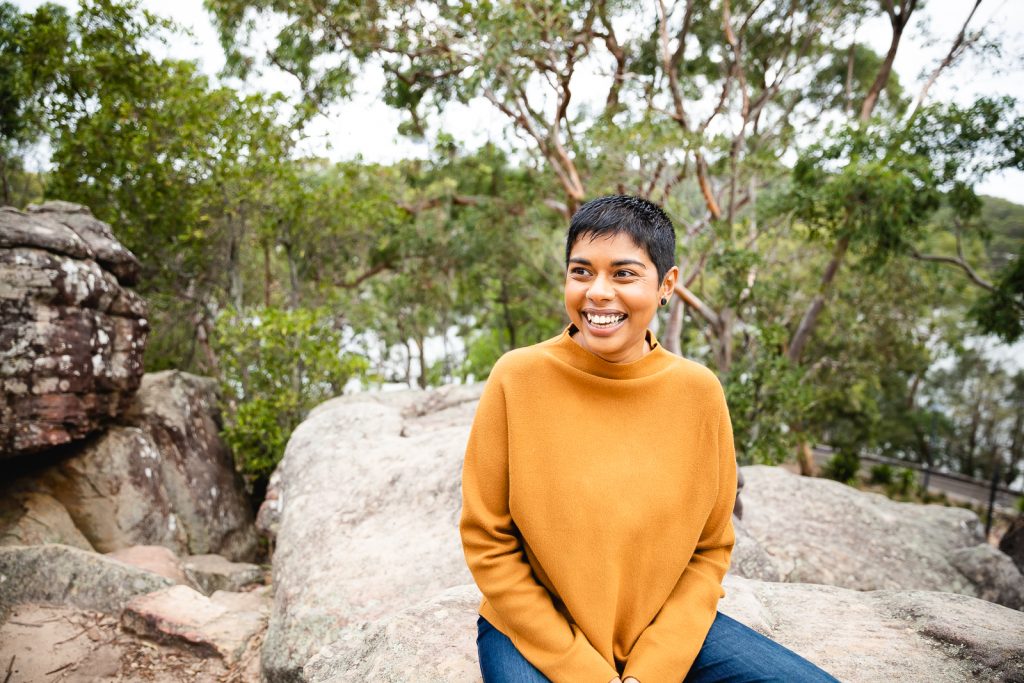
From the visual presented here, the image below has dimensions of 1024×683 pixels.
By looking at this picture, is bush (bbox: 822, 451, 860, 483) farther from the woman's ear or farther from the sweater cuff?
the sweater cuff

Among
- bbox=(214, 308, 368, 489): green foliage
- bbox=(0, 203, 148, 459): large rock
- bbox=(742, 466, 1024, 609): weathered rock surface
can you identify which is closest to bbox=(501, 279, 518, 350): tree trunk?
bbox=(214, 308, 368, 489): green foliage

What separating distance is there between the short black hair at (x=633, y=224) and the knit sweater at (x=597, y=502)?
30 centimetres

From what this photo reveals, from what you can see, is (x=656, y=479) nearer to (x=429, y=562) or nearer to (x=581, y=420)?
(x=581, y=420)

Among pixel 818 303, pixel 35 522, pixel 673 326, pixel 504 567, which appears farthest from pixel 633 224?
pixel 818 303

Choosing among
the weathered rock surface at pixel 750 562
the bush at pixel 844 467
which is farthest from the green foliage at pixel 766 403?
the bush at pixel 844 467

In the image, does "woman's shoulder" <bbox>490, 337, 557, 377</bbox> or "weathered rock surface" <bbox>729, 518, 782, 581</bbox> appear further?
"weathered rock surface" <bbox>729, 518, 782, 581</bbox>

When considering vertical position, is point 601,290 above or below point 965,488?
above

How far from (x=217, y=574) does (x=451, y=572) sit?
9.49 feet

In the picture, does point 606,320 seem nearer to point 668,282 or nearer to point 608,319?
point 608,319

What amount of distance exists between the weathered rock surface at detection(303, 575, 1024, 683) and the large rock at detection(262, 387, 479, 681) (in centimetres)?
75

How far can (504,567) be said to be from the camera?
5.30 ft

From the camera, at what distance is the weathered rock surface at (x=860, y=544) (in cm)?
442

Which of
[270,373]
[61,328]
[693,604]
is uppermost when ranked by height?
[61,328]

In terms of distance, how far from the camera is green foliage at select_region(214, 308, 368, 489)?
265 inches
